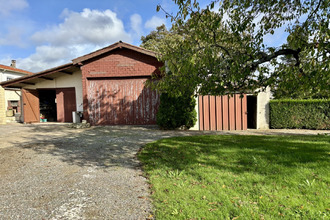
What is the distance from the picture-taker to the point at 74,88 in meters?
13.0

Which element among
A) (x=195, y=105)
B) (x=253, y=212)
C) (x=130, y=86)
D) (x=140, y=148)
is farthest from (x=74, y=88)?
(x=253, y=212)

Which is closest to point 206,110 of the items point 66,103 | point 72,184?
point 72,184

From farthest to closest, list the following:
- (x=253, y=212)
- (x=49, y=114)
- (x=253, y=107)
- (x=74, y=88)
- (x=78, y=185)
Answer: (x=49, y=114) < (x=74, y=88) < (x=253, y=107) < (x=78, y=185) < (x=253, y=212)

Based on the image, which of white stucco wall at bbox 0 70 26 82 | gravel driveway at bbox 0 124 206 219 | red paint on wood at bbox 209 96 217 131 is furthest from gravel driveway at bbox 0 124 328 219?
white stucco wall at bbox 0 70 26 82

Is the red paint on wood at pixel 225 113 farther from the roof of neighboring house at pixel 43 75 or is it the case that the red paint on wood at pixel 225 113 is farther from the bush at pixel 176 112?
the roof of neighboring house at pixel 43 75

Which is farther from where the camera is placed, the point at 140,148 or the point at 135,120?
the point at 135,120

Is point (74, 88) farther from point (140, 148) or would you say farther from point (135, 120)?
point (140, 148)

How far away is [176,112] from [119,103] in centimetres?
388

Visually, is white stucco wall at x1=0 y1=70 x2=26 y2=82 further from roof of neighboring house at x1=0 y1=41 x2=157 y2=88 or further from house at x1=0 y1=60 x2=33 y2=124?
roof of neighboring house at x1=0 y1=41 x2=157 y2=88

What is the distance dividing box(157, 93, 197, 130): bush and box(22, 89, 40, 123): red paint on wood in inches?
398

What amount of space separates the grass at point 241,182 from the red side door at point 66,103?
1012 centimetres

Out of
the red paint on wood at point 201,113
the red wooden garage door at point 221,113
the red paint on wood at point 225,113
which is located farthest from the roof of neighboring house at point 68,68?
the red paint on wood at point 225,113

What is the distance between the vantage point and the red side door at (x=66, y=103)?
43.2ft

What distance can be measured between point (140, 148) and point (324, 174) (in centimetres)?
432
